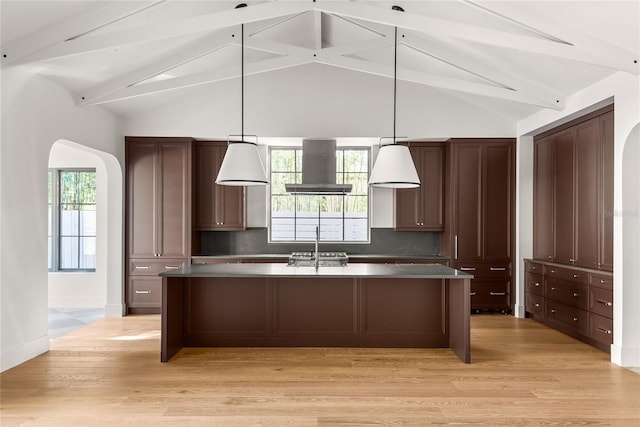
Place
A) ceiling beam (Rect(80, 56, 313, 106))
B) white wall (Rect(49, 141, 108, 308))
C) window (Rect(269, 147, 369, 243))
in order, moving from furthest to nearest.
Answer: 1. window (Rect(269, 147, 369, 243))
2. white wall (Rect(49, 141, 108, 308))
3. ceiling beam (Rect(80, 56, 313, 106))

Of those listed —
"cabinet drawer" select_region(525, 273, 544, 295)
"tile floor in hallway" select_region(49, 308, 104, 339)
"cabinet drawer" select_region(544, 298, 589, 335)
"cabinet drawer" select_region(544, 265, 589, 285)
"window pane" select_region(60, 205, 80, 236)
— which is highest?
"window pane" select_region(60, 205, 80, 236)

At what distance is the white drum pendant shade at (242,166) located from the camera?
4.27 meters

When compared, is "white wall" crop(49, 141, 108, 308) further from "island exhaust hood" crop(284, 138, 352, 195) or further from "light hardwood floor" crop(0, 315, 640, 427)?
"island exhaust hood" crop(284, 138, 352, 195)

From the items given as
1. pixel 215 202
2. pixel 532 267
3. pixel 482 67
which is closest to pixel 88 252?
pixel 215 202

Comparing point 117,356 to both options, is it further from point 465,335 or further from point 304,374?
point 465,335

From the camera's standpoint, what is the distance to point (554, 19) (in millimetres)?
3949

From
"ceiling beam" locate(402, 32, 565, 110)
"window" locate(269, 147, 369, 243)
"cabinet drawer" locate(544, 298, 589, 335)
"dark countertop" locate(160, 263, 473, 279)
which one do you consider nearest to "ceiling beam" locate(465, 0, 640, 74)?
"ceiling beam" locate(402, 32, 565, 110)

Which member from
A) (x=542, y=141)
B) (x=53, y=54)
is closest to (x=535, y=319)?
(x=542, y=141)

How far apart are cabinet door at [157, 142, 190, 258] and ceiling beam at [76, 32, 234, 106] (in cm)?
147

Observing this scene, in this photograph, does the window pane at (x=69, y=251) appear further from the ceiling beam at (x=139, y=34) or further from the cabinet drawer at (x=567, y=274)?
the cabinet drawer at (x=567, y=274)

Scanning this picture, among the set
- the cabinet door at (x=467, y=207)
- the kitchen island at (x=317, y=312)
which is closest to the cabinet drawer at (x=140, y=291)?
the kitchen island at (x=317, y=312)

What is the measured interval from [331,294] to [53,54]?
340 centimetres

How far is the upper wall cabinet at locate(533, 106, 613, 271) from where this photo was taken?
4926 millimetres

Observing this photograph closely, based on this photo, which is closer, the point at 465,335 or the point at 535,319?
the point at 465,335
